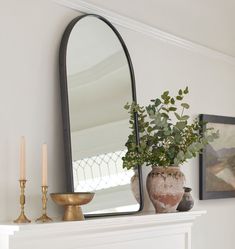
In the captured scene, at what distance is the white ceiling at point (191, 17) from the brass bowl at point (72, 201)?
105cm

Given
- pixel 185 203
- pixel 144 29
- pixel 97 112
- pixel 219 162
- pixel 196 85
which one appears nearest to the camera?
pixel 97 112

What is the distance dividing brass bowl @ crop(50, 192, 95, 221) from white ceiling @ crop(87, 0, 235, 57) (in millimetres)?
1053

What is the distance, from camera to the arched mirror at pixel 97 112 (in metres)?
2.43

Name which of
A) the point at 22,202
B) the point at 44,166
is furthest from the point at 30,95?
the point at 22,202

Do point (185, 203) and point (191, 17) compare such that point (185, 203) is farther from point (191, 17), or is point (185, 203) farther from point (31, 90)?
point (191, 17)

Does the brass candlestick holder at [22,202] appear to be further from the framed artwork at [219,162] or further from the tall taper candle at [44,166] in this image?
the framed artwork at [219,162]

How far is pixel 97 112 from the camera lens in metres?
2.58

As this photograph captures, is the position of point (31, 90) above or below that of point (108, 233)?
above

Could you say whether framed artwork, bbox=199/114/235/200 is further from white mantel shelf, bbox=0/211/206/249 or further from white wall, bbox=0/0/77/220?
white wall, bbox=0/0/77/220

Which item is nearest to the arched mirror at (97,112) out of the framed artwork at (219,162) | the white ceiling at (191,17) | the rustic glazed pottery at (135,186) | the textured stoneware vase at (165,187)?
the rustic glazed pottery at (135,186)

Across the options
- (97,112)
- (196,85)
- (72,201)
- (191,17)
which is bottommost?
(72,201)

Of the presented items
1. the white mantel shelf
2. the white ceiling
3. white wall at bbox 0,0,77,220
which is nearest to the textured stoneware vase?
the white mantel shelf

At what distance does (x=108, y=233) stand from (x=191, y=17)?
67.7 inches

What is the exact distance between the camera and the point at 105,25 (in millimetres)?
2717
